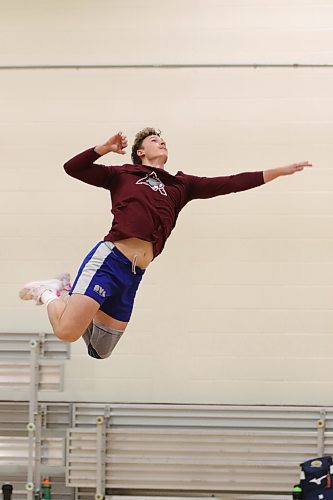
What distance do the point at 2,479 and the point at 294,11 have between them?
420 centimetres

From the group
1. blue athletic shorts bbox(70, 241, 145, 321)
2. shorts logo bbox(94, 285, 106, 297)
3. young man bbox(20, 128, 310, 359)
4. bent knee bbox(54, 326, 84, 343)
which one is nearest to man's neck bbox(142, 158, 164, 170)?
young man bbox(20, 128, 310, 359)

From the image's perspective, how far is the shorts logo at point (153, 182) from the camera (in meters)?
4.73

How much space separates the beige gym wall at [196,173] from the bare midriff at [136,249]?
2025 mm

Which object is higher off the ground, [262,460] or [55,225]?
[55,225]

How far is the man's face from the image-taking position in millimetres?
4922

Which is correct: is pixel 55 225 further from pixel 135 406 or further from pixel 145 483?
pixel 145 483

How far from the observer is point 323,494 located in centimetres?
584

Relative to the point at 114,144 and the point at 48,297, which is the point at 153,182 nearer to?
the point at 114,144

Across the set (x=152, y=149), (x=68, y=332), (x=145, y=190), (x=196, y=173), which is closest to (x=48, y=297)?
(x=68, y=332)

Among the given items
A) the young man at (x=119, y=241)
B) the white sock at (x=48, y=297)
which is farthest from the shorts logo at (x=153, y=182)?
the white sock at (x=48, y=297)

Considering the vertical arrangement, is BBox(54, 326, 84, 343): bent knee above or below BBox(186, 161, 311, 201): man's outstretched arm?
below

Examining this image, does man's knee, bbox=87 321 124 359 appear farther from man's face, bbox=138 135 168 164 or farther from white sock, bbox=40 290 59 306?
man's face, bbox=138 135 168 164

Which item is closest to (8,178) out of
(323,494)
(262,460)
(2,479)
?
(2,479)

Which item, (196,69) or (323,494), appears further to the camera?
(196,69)
